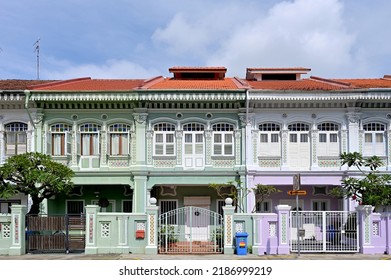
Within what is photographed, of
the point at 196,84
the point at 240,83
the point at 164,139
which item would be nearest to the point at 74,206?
the point at 164,139

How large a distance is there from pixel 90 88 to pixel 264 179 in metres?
9.58

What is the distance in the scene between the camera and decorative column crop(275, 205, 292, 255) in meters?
18.4

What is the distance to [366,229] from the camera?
734 inches

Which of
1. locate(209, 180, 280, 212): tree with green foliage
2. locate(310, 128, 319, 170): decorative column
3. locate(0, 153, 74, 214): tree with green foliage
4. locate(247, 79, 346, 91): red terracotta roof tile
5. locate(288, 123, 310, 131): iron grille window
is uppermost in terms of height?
locate(247, 79, 346, 91): red terracotta roof tile

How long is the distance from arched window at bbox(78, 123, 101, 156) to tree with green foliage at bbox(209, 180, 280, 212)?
5854 millimetres

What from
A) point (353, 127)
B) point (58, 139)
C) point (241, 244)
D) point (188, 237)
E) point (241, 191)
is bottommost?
point (241, 244)

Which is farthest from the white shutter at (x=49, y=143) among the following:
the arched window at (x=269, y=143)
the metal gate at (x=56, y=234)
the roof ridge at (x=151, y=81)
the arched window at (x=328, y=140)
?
the arched window at (x=328, y=140)

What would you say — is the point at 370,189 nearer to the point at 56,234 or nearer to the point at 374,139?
the point at 374,139

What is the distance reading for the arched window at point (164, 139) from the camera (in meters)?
24.3

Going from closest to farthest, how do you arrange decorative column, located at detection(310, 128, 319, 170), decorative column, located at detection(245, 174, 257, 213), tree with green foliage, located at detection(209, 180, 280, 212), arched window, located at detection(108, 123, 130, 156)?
1. tree with green foliage, located at detection(209, 180, 280, 212)
2. decorative column, located at detection(245, 174, 257, 213)
3. decorative column, located at detection(310, 128, 319, 170)
4. arched window, located at detection(108, 123, 130, 156)

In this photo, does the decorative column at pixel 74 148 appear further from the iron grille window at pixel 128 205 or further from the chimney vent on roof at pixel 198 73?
the chimney vent on roof at pixel 198 73

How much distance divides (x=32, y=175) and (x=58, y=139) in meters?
5.41

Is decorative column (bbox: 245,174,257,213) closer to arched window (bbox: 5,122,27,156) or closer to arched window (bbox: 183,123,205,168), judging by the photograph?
arched window (bbox: 183,123,205,168)

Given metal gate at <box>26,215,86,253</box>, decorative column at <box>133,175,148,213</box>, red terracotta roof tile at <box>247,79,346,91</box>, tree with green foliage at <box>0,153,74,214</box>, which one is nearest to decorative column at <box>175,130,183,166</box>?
decorative column at <box>133,175,148,213</box>
